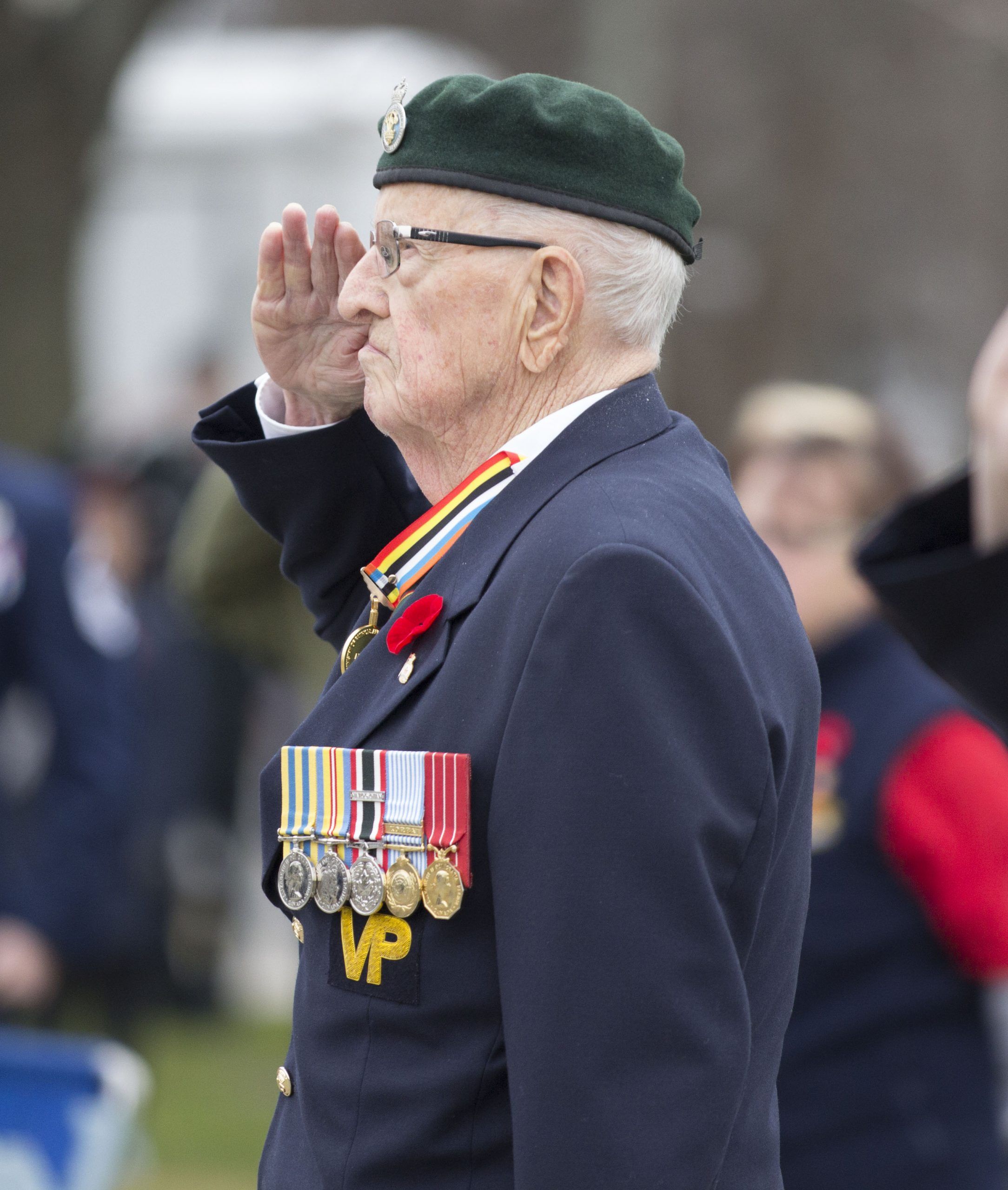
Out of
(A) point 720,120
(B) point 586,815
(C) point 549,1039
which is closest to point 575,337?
(B) point 586,815

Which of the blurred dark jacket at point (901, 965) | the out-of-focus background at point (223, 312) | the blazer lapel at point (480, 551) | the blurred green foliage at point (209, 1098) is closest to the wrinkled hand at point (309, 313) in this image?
the blazer lapel at point (480, 551)

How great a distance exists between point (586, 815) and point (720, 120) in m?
18.7

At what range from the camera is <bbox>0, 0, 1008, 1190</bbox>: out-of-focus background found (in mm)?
4781

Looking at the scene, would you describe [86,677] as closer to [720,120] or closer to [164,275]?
[164,275]

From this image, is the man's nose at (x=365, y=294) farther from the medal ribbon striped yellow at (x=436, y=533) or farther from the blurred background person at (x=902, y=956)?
the blurred background person at (x=902, y=956)

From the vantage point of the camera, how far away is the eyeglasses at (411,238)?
210 cm

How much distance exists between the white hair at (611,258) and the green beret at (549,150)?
0.01 m

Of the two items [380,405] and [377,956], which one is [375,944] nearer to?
[377,956]

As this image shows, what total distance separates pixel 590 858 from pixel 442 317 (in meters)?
0.67

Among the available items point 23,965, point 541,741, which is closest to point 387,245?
point 541,741

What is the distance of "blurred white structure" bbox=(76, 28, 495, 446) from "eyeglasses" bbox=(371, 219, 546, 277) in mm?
9468

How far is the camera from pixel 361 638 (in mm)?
2285

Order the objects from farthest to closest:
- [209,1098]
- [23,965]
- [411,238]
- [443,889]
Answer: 1. [209,1098]
2. [23,965]
3. [411,238]
4. [443,889]

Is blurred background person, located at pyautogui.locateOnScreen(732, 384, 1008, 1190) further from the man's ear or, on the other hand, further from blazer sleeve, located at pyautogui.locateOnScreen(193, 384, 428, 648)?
the man's ear
